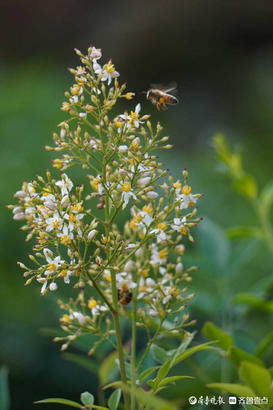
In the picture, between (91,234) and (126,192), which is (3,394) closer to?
(91,234)

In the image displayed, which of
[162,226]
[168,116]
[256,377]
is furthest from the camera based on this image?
[168,116]

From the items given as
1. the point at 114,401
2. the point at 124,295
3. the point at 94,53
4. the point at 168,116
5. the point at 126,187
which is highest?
the point at 168,116

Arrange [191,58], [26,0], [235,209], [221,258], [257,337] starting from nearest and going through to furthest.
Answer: [221,258] → [257,337] → [235,209] → [191,58] → [26,0]

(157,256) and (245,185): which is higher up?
(245,185)

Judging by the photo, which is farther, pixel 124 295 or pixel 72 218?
pixel 124 295

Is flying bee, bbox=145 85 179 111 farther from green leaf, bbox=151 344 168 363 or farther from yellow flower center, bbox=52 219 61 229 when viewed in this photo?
green leaf, bbox=151 344 168 363

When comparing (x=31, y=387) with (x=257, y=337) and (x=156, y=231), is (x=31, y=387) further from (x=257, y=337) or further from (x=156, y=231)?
(x=156, y=231)

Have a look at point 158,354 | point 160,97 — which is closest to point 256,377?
point 158,354

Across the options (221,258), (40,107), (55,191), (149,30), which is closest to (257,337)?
(221,258)
